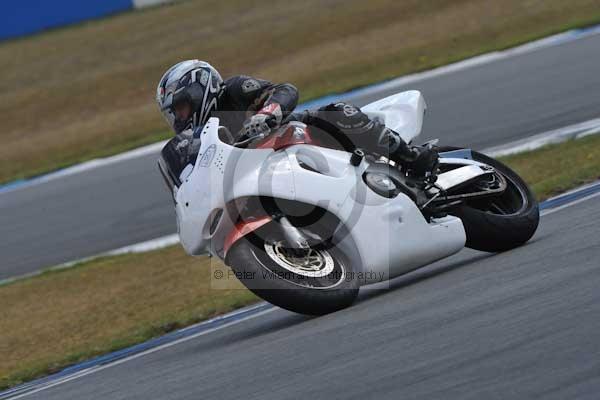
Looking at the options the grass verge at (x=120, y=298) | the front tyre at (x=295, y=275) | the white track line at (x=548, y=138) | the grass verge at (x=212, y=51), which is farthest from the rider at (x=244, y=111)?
the grass verge at (x=212, y=51)

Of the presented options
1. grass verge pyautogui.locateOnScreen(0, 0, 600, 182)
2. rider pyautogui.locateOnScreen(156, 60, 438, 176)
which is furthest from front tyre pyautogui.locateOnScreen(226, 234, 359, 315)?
grass verge pyautogui.locateOnScreen(0, 0, 600, 182)

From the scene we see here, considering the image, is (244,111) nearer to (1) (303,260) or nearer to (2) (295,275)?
(1) (303,260)

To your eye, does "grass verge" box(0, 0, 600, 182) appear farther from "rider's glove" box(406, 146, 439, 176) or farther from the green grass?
"rider's glove" box(406, 146, 439, 176)

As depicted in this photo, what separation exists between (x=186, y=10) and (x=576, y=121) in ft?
54.8

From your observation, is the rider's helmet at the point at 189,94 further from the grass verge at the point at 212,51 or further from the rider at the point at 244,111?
the grass verge at the point at 212,51

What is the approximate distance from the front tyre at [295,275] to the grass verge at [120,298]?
1.75 meters

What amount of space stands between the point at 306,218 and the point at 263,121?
1.69ft

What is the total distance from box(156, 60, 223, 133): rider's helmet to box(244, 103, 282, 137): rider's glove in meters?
0.34

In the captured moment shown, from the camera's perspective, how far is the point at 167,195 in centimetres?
1112

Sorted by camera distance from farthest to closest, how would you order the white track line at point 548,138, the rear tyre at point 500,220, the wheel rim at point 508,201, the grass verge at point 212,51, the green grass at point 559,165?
the grass verge at point 212,51 → the white track line at point 548,138 → the green grass at point 559,165 → the wheel rim at point 508,201 → the rear tyre at point 500,220

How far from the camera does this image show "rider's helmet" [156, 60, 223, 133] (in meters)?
5.66

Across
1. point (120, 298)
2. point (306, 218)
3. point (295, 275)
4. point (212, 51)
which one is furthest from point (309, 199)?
point (212, 51)

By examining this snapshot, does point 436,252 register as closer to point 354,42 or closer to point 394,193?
point 394,193

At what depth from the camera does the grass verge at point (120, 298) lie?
6.94 meters
